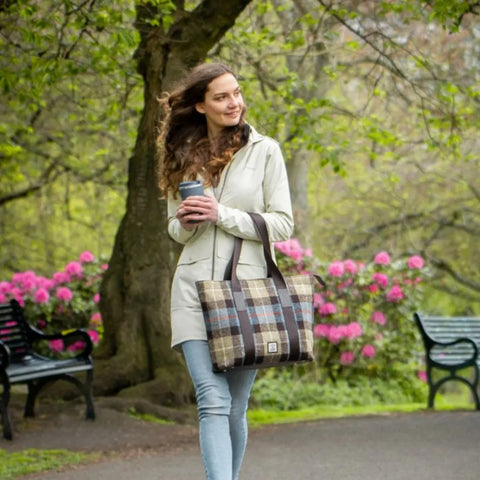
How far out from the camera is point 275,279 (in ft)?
13.6

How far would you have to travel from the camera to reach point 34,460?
22.0 feet

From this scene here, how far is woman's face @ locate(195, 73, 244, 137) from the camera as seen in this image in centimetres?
427

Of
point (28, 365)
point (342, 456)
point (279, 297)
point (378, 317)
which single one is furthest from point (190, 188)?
point (378, 317)

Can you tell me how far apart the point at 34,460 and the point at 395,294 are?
5.83 m

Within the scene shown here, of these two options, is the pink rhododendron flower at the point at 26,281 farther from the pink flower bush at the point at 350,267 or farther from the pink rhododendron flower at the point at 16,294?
the pink flower bush at the point at 350,267

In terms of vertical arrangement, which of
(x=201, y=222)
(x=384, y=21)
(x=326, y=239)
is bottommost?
(x=201, y=222)

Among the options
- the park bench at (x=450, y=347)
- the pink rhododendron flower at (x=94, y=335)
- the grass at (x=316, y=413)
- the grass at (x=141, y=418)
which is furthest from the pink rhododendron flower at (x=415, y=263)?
the pink rhododendron flower at (x=94, y=335)

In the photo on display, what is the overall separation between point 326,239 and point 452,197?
2996mm

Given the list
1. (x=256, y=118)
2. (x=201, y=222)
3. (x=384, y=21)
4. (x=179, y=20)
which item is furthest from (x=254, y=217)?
(x=384, y=21)

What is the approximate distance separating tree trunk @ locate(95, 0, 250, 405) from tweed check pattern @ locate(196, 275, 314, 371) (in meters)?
4.81

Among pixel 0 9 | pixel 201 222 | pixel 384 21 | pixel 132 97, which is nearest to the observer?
pixel 201 222

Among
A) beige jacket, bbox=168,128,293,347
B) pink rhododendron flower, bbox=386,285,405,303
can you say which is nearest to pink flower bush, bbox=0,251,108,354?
pink rhododendron flower, bbox=386,285,405,303

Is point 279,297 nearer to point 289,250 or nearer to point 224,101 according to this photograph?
point 224,101

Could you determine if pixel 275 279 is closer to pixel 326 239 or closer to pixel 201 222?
pixel 201 222
